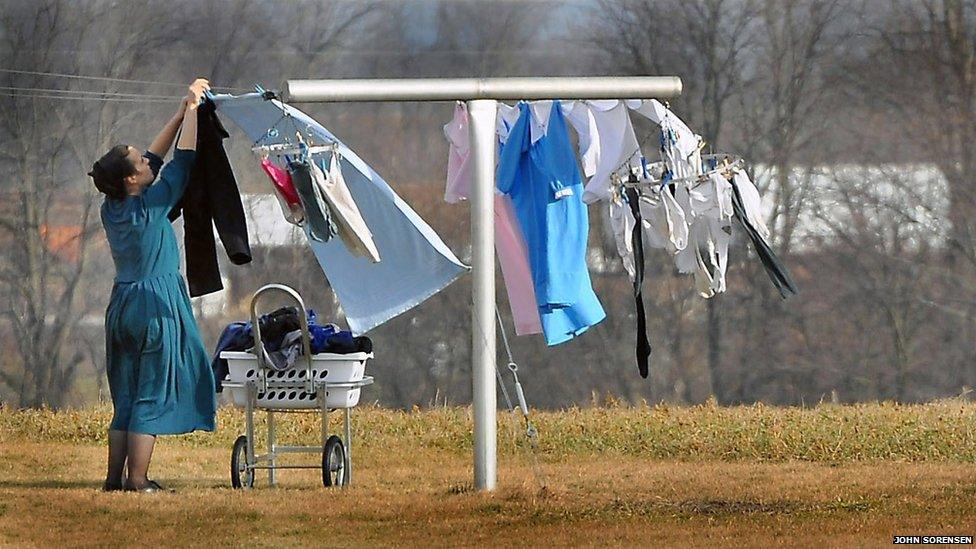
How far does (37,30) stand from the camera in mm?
10773

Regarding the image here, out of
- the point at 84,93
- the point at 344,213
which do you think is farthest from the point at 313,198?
the point at 84,93

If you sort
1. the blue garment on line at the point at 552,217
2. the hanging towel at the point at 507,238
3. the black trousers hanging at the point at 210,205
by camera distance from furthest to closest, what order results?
the hanging towel at the point at 507,238, the blue garment on line at the point at 552,217, the black trousers hanging at the point at 210,205

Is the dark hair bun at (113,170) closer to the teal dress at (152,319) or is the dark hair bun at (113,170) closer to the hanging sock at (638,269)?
the teal dress at (152,319)

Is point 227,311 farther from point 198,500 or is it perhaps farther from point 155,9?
point 198,500

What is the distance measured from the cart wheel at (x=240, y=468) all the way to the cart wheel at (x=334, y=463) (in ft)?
1.01

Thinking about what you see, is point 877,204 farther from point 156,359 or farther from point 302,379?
point 156,359

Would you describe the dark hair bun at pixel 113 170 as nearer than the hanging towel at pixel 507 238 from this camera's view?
Yes

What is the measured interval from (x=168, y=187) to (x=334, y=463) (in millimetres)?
1335

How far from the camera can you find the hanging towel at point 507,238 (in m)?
6.39

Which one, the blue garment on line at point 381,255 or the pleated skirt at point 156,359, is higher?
the blue garment on line at point 381,255

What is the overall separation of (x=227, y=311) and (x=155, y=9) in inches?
88.9

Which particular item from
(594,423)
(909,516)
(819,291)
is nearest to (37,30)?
(594,423)

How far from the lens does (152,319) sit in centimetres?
571

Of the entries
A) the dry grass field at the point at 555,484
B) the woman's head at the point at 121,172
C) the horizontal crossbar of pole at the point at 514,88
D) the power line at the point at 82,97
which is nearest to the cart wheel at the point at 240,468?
the dry grass field at the point at 555,484
